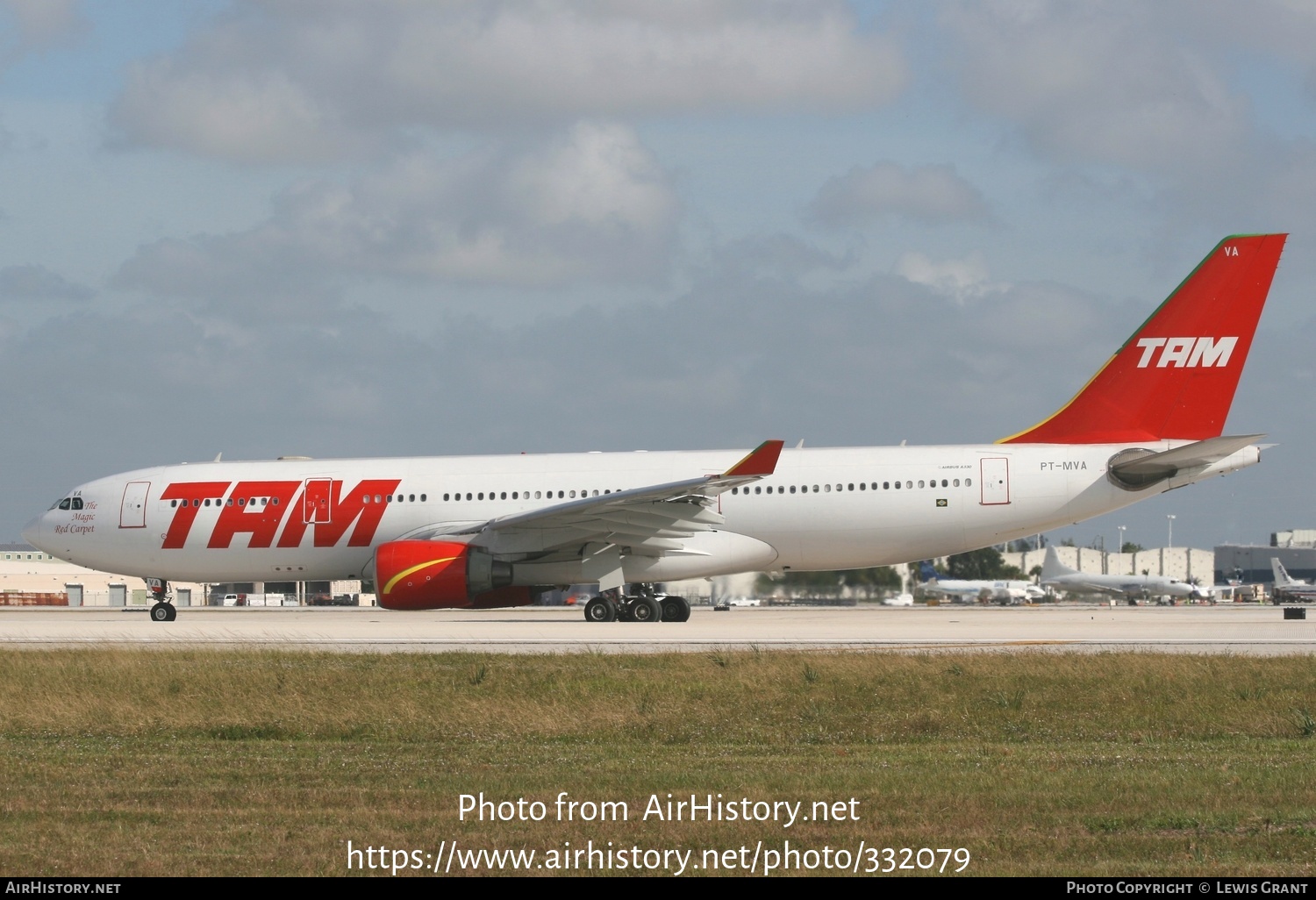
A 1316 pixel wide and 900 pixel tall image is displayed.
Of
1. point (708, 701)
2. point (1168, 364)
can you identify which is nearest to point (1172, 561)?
point (1168, 364)

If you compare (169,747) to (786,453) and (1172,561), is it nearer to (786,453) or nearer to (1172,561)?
(786,453)

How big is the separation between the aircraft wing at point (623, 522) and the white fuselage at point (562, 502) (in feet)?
0.71

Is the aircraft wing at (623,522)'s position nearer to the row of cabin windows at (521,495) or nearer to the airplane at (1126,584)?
the row of cabin windows at (521,495)

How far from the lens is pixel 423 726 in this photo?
484 inches

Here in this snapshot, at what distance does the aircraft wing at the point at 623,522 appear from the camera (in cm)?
2611

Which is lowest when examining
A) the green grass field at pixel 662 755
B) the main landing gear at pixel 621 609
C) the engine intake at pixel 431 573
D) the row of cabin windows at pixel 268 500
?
the green grass field at pixel 662 755

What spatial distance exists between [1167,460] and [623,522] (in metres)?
10.8

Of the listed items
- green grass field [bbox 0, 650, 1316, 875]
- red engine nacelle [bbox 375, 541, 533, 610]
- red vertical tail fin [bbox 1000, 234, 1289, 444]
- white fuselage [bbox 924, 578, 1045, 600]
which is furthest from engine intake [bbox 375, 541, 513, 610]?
white fuselage [bbox 924, 578, 1045, 600]

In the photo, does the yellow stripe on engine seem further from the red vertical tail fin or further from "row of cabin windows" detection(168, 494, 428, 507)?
the red vertical tail fin

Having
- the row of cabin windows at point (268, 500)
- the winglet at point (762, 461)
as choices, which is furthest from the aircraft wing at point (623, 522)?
the row of cabin windows at point (268, 500)

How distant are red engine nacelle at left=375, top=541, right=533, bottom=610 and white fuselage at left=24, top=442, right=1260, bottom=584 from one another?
2.29 ft

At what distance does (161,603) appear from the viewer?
1240 inches

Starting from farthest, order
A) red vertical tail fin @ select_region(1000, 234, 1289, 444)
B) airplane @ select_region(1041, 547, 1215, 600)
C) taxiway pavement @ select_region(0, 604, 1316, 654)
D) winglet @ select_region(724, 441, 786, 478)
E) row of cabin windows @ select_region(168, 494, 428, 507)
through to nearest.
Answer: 1. airplane @ select_region(1041, 547, 1215, 600)
2. row of cabin windows @ select_region(168, 494, 428, 507)
3. red vertical tail fin @ select_region(1000, 234, 1289, 444)
4. winglet @ select_region(724, 441, 786, 478)
5. taxiway pavement @ select_region(0, 604, 1316, 654)

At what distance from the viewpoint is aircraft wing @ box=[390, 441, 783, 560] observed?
26.1 meters
